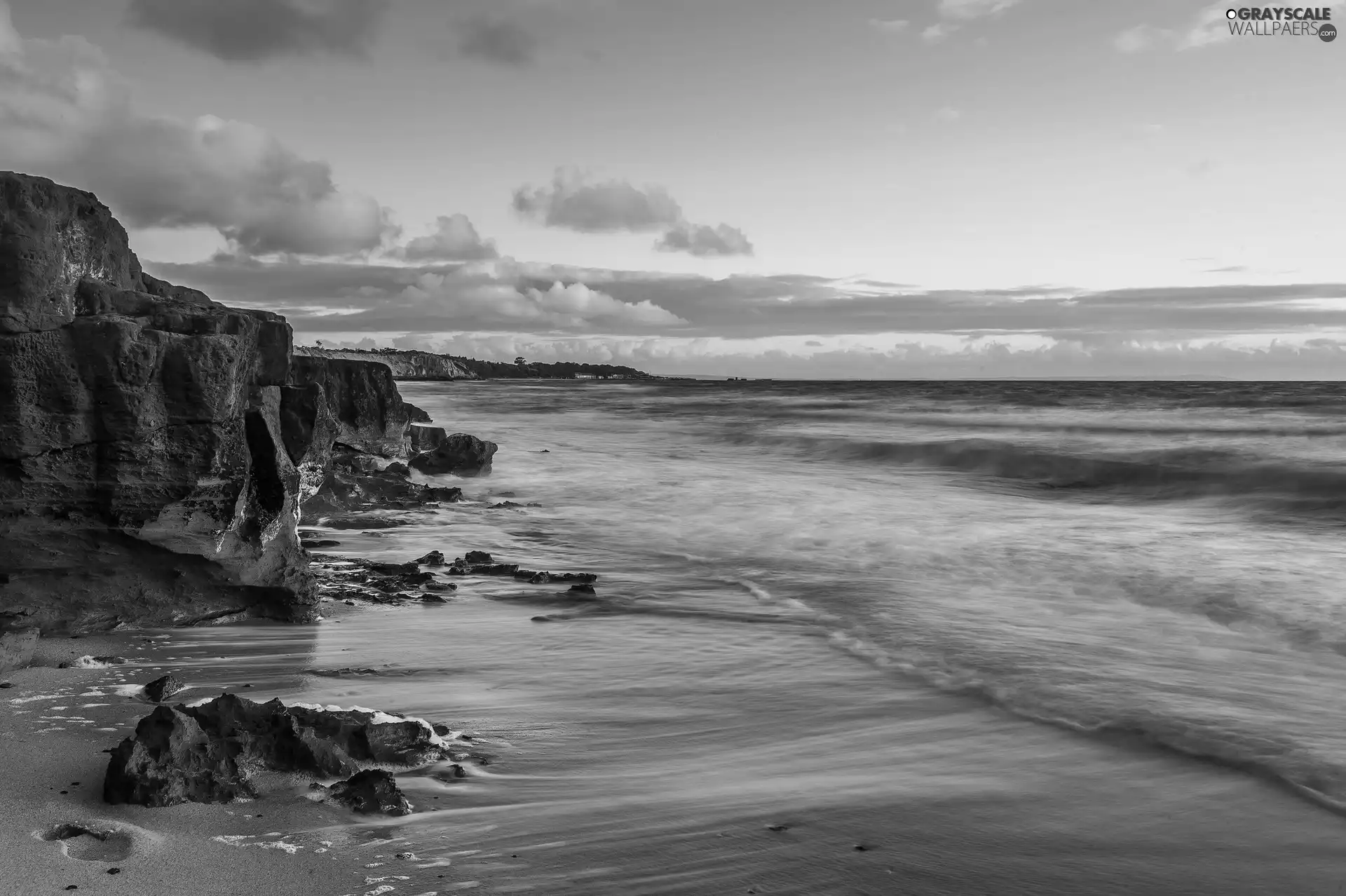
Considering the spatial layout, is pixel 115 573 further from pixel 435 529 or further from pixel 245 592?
pixel 435 529

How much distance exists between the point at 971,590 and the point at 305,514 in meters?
7.32

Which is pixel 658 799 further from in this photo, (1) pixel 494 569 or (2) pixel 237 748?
(1) pixel 494 569

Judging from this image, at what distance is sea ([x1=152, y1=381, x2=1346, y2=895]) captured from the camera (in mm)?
3516

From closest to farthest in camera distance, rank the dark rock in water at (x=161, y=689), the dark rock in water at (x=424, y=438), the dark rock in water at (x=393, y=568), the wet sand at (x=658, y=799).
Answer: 1. the wet sand at (x=658, y=799)
2. the dark rock in water at (x=161, y=689)
3. the dark rock in water at (x=393, y=568)
4. the dark rock in water at (x=424, y=438)

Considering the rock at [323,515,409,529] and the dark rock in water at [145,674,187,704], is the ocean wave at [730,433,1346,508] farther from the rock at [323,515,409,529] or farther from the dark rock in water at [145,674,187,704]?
the dark rock in water at [145,674,187,704]

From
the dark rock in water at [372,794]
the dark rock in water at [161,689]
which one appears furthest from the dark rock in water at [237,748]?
the dark rock in water at [161,689]

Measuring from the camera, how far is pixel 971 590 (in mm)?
Result: 8617

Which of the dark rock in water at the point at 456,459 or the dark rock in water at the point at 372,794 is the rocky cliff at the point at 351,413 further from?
the dark rock in water at the point at 372,794

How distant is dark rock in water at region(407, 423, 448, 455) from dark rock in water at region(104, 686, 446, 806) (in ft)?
45.8

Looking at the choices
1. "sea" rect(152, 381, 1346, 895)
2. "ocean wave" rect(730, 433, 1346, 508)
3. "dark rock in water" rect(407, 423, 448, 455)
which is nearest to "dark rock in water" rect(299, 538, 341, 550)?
"sea" rect(152, 381, 1346, 895)

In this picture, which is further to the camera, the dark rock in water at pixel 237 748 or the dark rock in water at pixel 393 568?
the dark rock in water at pixel 393 568

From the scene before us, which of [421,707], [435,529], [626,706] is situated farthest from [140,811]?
[435,529]

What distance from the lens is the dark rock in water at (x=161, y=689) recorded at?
183 inches

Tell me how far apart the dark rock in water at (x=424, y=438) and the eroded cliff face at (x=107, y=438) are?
11.6 meters
